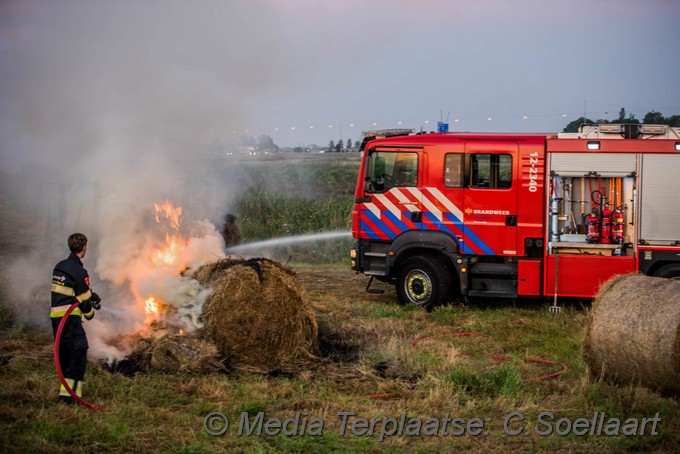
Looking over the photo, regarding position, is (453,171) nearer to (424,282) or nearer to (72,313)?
(424,282)

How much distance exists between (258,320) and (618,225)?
22.5ft

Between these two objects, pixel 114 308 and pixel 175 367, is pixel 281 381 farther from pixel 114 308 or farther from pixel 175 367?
pixel 114 308

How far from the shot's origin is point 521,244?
508 inches

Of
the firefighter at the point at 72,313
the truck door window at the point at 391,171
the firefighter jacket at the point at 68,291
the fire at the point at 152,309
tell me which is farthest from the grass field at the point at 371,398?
the truck door window at the point at 391,171

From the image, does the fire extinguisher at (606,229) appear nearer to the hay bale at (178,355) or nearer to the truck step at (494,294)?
the truck step at (494,294)

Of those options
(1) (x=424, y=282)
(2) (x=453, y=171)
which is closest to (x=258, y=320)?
(1) (x=424, y=282)

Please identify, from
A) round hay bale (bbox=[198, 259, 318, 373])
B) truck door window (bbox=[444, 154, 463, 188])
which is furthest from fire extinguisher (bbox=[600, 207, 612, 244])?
round hay bale (bbox=[198, 259, 318, 373])

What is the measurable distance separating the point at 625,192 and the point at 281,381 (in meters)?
7.51

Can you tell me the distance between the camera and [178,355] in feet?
29.3

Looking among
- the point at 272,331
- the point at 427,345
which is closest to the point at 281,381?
the point at 272,331

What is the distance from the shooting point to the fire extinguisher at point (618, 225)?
12594 mm

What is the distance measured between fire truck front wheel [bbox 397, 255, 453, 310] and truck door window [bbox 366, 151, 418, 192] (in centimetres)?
142

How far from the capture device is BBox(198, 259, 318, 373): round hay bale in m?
9.21

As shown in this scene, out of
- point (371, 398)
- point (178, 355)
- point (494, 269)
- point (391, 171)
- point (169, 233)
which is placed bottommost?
point (371, 398)
